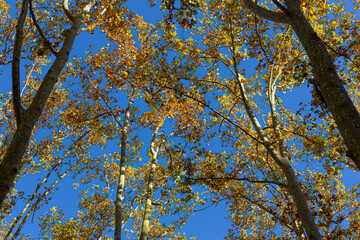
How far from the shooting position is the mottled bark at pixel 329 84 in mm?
2490

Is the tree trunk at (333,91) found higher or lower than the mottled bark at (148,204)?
lower

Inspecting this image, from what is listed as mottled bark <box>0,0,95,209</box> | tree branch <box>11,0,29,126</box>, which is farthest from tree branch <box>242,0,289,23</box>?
tree branch <box>11,0,29,126</box>

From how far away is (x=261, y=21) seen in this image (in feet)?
28.6

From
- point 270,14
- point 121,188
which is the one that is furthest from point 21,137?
point 121,188

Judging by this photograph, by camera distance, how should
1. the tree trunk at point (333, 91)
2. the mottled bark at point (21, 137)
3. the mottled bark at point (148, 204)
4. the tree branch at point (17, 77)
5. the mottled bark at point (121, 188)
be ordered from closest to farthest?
the tree trunk at point (333, 91) → the mottled bark at point (21, 137) → the tree branch at point (17, 77) → the mottled bark at point (121, 188) → the mottled bark at point (148, 204)

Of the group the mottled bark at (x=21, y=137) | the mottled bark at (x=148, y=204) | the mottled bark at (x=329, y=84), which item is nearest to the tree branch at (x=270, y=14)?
the mottled bark at (x=329, y=84)

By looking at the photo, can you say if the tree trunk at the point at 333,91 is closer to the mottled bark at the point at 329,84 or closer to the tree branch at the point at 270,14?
the mottled bark at the point at 329,84

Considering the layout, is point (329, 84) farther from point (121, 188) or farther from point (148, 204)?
point (148, 204)

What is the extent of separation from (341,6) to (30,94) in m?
17.1

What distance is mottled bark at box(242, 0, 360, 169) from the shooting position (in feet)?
8.17

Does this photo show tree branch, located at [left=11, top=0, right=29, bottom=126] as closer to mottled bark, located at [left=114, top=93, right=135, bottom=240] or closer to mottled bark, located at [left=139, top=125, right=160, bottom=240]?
mottled bark, located at [left=114, top=93, right=135, bottom=240]

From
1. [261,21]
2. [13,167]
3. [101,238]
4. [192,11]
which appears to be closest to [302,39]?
[192,11]

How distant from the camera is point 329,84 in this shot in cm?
289

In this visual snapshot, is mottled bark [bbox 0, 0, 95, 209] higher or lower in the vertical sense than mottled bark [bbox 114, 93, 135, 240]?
lower
